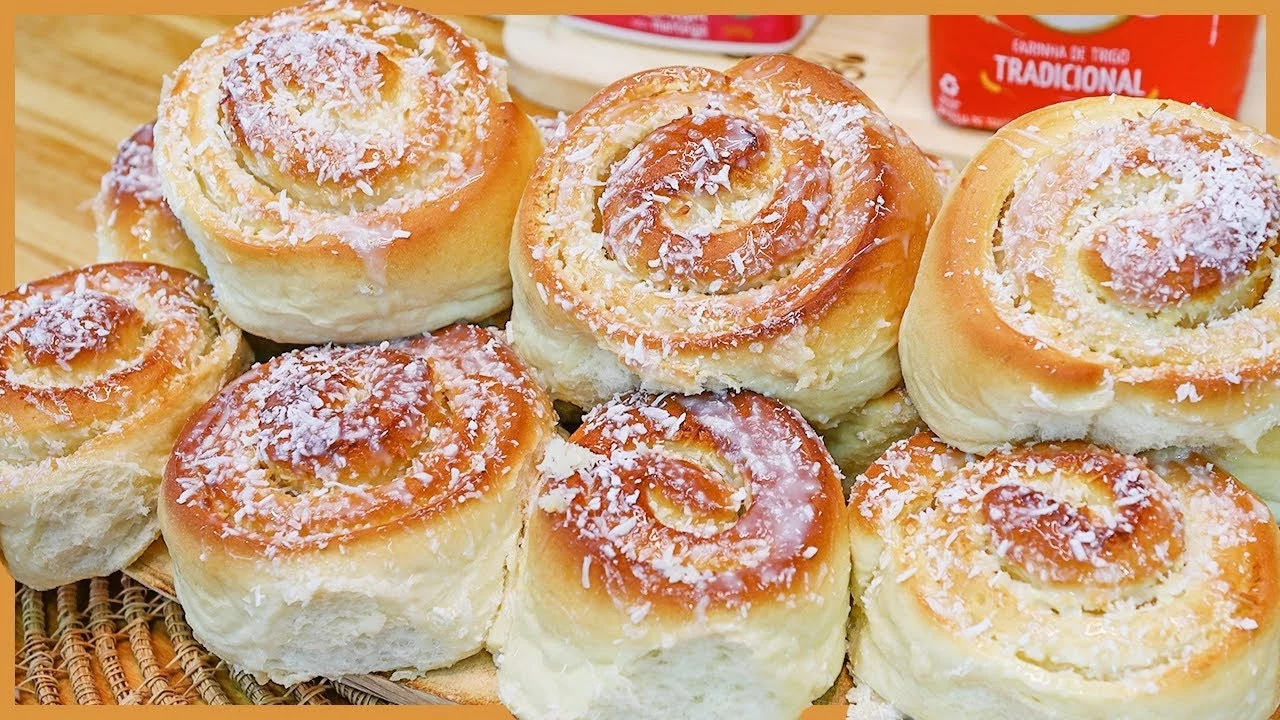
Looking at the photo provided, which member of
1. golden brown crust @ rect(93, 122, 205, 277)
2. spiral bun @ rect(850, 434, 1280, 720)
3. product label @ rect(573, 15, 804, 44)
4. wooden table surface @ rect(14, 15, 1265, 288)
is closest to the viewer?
spiral bun @ rect(850, 434, 1280, 720)

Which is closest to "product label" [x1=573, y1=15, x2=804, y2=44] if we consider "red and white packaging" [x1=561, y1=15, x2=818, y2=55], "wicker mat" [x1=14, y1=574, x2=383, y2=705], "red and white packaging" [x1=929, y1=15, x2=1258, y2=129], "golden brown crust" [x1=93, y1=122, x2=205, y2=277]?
"red and white packaging" [x1=561, y1=15, x2=818, y2=55]

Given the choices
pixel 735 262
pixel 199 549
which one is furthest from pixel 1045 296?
pixel 199 549

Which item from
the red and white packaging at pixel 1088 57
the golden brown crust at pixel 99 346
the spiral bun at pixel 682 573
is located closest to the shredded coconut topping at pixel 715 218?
A: the spiral bun at pixel 682 573

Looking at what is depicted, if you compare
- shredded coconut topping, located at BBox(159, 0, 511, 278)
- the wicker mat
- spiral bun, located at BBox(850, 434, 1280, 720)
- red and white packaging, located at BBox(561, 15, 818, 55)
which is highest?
shredded coconut topping, located at BBox(159, 0, 511, 278)

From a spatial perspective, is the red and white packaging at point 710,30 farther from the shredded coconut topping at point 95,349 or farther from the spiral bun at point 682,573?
the spiral bun at point 682,573

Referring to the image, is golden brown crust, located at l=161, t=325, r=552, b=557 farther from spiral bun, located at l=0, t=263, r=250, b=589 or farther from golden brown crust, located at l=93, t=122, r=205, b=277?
golden brown crust, located at l=93, t=122, r=205, b=277

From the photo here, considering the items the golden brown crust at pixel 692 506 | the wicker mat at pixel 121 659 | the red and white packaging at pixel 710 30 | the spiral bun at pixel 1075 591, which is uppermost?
the golden brown crust at pixel 692 506
